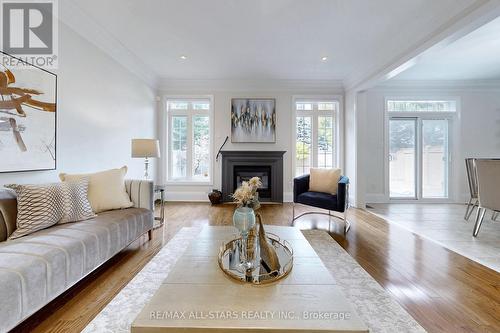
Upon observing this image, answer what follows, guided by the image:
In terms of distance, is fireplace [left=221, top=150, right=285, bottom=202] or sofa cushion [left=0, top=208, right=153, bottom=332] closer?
sofa cushion [left=0, top=208, right=153, bottom=332]

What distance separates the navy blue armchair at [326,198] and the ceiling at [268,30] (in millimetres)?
2064

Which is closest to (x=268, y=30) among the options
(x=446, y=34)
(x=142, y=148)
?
(x=446, y=34)

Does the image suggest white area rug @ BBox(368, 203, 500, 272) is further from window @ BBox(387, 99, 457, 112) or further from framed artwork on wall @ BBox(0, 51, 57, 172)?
framed artwork on wall @ BBox(0, 51, 57, 172)

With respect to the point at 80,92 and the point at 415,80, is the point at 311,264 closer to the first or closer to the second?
the point at 80,92

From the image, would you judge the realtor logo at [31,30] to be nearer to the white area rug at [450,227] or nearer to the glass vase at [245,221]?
the glass vase at [245,221]

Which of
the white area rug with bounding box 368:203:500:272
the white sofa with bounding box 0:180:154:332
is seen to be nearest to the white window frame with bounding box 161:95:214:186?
the white sofa with bounding box 0:180:154:332

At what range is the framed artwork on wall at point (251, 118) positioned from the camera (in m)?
5.15

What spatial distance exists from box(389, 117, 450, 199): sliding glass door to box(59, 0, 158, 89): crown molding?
5390 mm

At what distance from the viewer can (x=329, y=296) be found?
3.48 feet

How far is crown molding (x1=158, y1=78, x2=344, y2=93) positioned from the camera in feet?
16.7

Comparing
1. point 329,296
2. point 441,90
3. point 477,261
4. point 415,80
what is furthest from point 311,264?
point 441,90

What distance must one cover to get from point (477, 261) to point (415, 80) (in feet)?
13.7

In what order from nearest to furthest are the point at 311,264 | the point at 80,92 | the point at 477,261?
the point at 311,264 < the point at 477,261 < the point at 80,92

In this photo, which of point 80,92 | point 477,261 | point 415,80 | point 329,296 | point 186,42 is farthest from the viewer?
point 415,80
